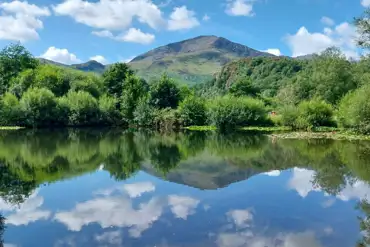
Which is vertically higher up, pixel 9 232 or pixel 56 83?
pixel 56 83

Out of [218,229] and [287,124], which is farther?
[287,124]

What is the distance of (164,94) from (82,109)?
49.9 ft

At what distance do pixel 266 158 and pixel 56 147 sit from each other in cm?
1990

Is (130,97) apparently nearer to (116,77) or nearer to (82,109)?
(82,109)

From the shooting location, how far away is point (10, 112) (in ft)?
200

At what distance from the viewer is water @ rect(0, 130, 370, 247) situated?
1259cm

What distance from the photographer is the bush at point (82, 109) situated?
6450 cm

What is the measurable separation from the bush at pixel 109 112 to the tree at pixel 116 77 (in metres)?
10.5

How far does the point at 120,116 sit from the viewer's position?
69438 millimetres

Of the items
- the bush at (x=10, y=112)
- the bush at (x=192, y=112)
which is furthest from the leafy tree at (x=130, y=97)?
the bush at (x=10, y=112)

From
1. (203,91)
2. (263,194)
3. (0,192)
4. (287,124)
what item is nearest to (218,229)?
(263,194)

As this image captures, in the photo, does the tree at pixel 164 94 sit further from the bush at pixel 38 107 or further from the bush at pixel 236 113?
the bush at pixel 38 107

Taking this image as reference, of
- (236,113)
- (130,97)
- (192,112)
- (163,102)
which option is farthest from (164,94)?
(236,113)

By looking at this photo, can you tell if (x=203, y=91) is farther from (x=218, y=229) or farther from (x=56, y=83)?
(x=218, y=229)
